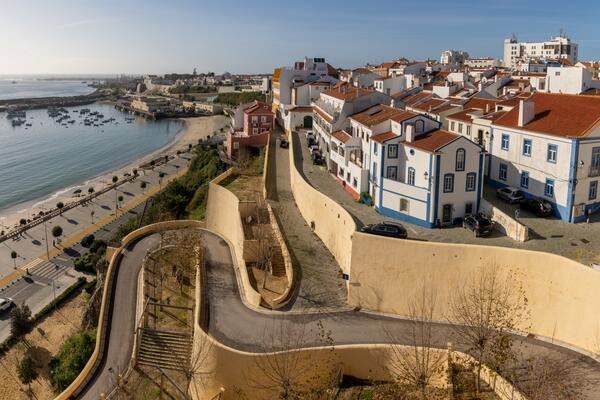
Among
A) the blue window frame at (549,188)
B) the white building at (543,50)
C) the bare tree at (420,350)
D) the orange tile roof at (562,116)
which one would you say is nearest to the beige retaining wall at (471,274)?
the bare tree at (420,350)

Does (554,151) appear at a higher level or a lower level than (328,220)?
higher

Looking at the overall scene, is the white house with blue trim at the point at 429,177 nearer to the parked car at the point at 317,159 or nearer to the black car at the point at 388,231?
the black car at the point at 388,231

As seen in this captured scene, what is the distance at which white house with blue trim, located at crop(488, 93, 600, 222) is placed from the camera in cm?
1997

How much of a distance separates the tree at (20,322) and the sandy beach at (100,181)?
19.3 metres

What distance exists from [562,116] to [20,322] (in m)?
26.6

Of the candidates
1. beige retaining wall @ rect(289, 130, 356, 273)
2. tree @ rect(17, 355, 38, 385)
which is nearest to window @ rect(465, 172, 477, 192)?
beige retaining wall @ rect(289, 130, 356, 273)

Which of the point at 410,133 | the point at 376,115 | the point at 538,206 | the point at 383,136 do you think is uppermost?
the point at 376,115

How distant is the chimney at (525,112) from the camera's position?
22.8m

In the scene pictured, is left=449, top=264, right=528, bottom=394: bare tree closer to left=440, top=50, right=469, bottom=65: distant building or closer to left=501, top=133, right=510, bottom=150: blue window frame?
left=501, top=133, right=510, bottom=150: blue window frame

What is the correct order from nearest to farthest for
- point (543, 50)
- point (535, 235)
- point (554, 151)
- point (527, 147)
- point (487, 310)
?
point (487, 310)
point (535, 235)
point (554, 151)
point (527, 147)
point (543, 50)

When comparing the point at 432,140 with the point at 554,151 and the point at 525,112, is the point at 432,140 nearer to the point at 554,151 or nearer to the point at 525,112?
the point at 525,112

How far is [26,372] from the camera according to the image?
72.8ft

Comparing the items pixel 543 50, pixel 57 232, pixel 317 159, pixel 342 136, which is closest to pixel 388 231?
pixel 342 136

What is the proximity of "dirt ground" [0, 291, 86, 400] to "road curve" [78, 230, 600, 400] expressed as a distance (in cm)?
436
